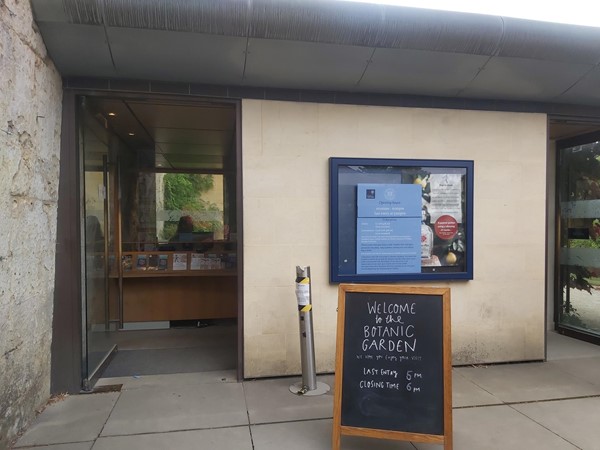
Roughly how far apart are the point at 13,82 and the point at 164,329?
448cm

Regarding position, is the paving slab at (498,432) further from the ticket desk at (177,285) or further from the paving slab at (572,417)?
the ticket desk at (177,285)

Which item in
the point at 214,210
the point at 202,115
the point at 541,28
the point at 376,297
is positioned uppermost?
the point at 541,28

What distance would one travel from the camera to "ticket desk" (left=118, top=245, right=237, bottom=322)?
21.4ft

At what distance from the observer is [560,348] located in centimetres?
561

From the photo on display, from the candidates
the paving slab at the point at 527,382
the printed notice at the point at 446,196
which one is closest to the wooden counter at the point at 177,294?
the printed notice at the point at 446,196

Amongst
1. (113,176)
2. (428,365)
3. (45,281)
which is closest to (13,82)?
(45,281)

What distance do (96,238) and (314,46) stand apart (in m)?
3.18

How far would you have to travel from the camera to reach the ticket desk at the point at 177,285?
652cm

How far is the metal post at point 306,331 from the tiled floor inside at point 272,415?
147mm

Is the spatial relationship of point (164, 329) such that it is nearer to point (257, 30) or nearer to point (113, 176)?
point (113, 176)

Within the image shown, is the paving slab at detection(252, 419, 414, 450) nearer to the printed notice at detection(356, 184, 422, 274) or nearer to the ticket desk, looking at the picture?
the printed notice at detection(356, 184, 422, 274)

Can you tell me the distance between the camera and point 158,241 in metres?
6.88

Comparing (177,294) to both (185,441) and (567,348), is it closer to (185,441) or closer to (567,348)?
(185,441)

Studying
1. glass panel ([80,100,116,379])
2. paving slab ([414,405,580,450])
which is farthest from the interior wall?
glass panel ([80,100,116,379])
